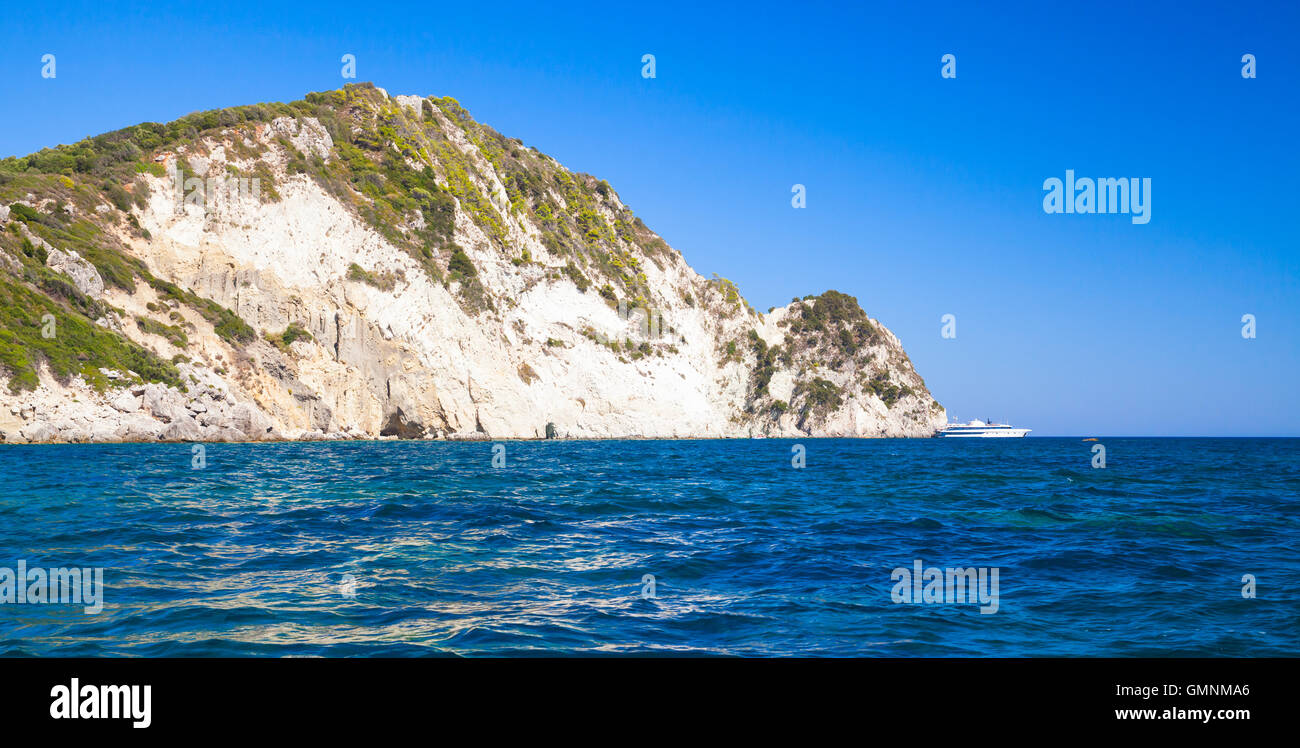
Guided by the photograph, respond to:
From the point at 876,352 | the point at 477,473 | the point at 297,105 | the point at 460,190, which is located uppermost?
the point at 297,105

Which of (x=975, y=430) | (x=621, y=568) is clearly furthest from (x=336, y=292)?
(x=975, y=430)

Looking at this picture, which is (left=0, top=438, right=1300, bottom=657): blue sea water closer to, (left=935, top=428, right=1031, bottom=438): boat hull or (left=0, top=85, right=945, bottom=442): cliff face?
(left=0, top=85, right=945, bottom=442): cliff face

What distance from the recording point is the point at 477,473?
29.6m

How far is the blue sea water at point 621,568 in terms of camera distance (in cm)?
779

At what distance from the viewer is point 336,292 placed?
229ft

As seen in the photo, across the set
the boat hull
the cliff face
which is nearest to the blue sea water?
the cliff face

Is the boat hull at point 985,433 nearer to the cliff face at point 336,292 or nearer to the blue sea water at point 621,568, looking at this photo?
the cliff face at point 336,292

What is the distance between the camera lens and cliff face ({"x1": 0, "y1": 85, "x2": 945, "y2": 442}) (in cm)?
5378

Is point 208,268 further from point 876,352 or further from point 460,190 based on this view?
point 876,352

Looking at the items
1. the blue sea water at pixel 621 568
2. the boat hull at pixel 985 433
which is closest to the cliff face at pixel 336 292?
the blue sea water at pixel 621 568

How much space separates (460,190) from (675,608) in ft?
283

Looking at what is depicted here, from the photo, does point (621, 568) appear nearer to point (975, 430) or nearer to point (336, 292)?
point (336, 292)

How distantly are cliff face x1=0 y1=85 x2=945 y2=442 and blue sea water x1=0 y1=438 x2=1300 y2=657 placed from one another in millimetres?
34574
